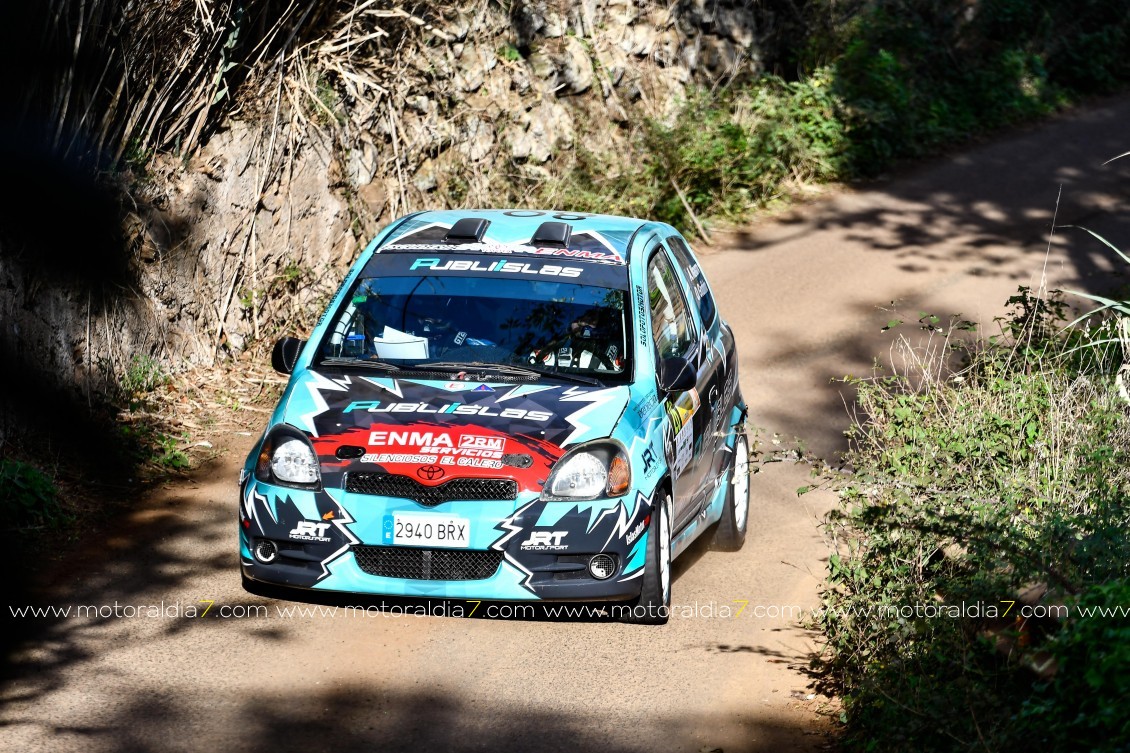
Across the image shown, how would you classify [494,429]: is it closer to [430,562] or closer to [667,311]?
[430,562]

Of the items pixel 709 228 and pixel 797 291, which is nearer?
pixel 797 291

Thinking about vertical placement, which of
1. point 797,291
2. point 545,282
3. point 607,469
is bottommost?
point 797,291

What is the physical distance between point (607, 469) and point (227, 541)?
2942 mm

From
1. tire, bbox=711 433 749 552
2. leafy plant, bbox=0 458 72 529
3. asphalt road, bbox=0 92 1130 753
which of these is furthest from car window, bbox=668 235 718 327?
leafy plant, bbox=0 458 72 529

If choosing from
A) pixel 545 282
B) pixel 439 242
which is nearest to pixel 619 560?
pixel 545 282

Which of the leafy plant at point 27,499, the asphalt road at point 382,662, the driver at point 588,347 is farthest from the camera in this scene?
the leafy plant at point 27,499

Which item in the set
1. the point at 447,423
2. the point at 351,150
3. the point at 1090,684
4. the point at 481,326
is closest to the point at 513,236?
the point at 481,326

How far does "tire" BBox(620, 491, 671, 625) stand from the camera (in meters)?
6.63

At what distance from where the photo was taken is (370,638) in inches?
268

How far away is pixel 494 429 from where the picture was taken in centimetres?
653

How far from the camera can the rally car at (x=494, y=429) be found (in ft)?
20.8

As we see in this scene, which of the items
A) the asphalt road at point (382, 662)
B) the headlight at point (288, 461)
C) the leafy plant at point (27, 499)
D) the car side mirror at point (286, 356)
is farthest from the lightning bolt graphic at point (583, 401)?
the leafy plant at point (27, 499)

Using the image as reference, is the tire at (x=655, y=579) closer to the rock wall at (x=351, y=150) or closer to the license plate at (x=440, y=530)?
the license plate at (x=440, y=530)

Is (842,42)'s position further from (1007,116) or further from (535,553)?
(535,553)
